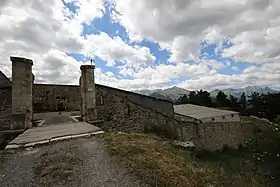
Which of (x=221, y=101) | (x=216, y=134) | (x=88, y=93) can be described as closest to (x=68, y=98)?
(x=88, y=93)

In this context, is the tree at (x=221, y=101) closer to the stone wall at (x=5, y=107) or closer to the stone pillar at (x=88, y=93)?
the stone pillar at (x=88, y=93)

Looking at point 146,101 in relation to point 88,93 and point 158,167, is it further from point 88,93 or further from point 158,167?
point 158,167

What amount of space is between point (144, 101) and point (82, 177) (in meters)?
9.59

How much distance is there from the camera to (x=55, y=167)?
4508 mm

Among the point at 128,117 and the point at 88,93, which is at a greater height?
the point at 88,93

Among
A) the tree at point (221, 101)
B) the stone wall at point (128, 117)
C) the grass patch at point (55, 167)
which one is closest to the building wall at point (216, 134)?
the stone wall at point (128, 117)

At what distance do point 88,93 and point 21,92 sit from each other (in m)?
3.17

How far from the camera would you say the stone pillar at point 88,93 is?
10.9 m

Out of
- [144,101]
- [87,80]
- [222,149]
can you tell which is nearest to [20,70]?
[87,80]

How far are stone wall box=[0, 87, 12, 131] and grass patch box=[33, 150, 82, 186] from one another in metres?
4.35

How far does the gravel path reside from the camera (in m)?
3.91

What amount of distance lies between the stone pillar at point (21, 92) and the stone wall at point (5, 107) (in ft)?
0.96

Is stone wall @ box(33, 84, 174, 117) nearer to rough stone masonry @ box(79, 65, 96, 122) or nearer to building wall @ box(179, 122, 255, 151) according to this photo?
rough stone masonry @ box(79, 65, 96, 122)

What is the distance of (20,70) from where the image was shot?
8.54 m
